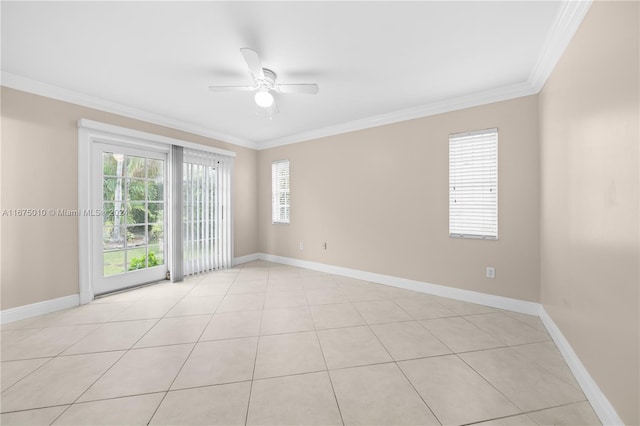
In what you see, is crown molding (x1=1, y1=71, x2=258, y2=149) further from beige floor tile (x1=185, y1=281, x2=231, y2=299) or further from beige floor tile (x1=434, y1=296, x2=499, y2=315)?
beige floor tile (x1=434, y1=296, x2=499, y2=315)

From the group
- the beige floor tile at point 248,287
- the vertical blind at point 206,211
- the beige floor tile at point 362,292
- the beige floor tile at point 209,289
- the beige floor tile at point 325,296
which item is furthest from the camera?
the vertical blind at point 206,211

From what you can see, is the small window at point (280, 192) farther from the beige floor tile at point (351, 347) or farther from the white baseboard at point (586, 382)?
the white baseboard at point (586, 382)

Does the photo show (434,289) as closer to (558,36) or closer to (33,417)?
(558,36)

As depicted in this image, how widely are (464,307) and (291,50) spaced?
3342 millimetres

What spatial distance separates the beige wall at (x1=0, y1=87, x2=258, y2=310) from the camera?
257 centimetres

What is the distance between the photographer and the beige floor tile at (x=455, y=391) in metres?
1.44

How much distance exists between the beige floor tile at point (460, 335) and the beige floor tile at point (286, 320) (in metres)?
1.23

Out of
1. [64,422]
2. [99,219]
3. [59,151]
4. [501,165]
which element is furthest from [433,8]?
[99,219]

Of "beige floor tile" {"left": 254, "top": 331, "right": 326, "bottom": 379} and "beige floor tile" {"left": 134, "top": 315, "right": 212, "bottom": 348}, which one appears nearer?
"beige floor tile" {"left": 254, "top": 331, "right": 326, "bottom": 379}

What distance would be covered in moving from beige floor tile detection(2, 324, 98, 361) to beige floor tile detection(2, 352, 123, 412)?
0.75ft

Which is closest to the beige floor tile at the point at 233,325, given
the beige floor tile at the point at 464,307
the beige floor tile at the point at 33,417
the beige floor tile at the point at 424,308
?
the beige floor tile at the point at 33,417

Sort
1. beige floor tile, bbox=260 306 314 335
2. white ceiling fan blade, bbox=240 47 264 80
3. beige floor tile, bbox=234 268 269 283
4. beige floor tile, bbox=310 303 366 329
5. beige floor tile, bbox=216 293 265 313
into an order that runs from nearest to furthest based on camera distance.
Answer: white ceiling fan blade, bbox=240 47 264 80 → beige floor tile, bbox=260 306 314 335 → beige floor tile, bbox=310 303 366 329 → beige floor tile, bbox=216 293 265 313 → beige floor tile, bbox=234 268 269 283

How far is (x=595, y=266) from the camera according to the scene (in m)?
1.52

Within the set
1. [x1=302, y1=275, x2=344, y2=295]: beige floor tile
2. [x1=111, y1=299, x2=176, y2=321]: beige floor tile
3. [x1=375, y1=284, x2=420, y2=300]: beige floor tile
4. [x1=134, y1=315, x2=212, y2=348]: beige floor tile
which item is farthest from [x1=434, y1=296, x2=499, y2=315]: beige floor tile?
[x1=111, y1=299, x2=176, y2=321]: beige floor tile
